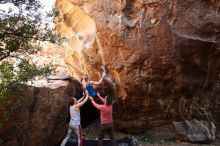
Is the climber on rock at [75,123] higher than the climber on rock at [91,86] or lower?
lower

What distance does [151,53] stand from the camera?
33.1 ft

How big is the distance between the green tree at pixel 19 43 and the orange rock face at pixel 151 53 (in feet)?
8.14

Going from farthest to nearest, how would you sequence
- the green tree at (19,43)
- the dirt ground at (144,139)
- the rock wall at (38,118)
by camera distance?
the dirt ground at (144,139), the rock wall at (38,118), the green tree at (19,43)

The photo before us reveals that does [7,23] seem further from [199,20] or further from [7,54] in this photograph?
[199,20]

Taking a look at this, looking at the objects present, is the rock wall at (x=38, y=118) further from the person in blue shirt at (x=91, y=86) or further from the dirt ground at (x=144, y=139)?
the dirt ground at (x=144, y=139)

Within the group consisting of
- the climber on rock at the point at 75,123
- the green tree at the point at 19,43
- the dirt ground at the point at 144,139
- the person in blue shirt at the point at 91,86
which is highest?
the green tree at the point at 19,43

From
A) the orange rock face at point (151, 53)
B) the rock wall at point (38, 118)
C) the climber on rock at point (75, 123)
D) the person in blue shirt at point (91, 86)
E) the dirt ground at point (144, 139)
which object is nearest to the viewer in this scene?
the rock wall at point (38, 118)

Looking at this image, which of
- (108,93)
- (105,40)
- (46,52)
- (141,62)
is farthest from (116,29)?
(46,52)

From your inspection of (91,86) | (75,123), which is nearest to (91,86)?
(91,86)

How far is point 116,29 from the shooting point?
9.96m

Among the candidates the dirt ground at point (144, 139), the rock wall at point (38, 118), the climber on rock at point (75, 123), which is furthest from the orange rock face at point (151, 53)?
the climber on rock at point (75, 123)

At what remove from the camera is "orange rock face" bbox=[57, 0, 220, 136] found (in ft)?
32.6

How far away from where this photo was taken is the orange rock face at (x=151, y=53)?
9.93 m

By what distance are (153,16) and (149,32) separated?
0.41 metres
